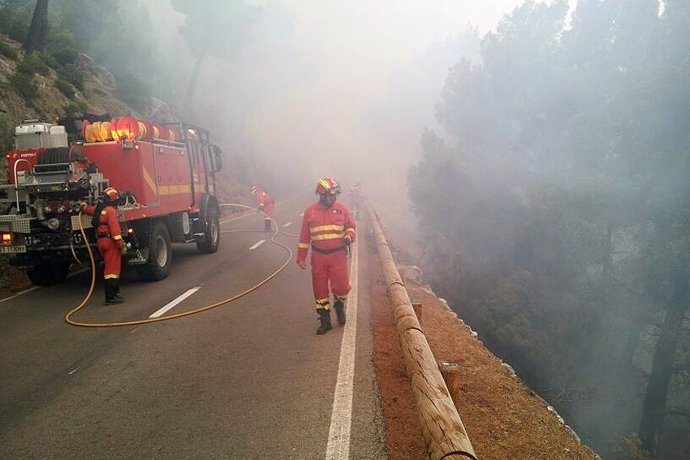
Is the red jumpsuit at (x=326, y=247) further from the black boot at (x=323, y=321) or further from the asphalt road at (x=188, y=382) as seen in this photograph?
the asphalt road at (x=188, y=382)

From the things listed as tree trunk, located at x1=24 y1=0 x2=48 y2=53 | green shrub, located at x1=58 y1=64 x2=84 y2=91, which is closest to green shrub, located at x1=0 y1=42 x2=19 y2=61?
tree trunk, located at x1=24 y1=0 x2=48 y2=53

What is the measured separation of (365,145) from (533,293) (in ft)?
186

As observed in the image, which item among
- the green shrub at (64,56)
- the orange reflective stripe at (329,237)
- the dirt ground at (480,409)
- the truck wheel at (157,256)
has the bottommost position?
the dirt ground at (480,409)

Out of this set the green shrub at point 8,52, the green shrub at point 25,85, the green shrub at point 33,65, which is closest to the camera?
the green shrub at point 25,85

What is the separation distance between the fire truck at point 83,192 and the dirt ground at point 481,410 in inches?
195

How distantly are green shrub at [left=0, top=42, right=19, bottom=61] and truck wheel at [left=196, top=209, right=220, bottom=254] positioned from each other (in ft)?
39.1

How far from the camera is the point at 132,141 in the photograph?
8.94m

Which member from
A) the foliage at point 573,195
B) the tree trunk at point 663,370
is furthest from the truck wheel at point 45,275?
the tree trunk at point 663,370

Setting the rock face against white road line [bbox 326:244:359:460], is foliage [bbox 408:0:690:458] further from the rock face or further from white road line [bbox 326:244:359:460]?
the rock face

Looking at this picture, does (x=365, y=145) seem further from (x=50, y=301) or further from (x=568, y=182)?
(x=50, y=301)

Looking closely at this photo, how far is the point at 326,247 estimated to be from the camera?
19.9 feet

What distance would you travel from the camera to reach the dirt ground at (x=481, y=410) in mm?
3801

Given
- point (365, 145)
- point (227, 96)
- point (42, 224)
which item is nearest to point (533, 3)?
point (42, 224)

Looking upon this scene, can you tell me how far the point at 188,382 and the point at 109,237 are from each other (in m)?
3.60
